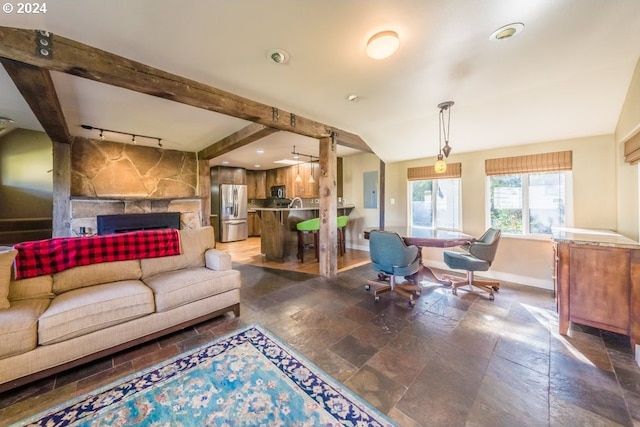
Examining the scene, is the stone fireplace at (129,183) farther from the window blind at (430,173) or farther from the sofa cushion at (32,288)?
the window blind at (430,173)

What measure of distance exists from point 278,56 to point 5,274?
2.60 meters

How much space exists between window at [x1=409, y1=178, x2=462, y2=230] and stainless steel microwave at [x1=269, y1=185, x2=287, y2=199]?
421 cm

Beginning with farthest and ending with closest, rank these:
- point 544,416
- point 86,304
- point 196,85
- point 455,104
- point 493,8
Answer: point 455,104 → point 196,85 → point 86,304 → point 493,8 → point 544,416

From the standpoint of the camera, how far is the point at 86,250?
2146 mm

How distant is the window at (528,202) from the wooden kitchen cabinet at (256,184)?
6.59m

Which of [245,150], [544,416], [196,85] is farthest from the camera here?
[245,150]

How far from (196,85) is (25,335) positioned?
2294 mm

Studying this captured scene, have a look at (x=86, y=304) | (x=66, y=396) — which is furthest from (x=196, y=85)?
(x=66, y=396)

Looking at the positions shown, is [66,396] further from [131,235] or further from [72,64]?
[72,64]

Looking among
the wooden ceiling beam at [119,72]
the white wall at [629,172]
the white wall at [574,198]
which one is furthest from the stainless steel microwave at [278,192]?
the white wall at [629,172]

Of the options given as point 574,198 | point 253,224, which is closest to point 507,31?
point 574,198

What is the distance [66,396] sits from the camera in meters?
1.49

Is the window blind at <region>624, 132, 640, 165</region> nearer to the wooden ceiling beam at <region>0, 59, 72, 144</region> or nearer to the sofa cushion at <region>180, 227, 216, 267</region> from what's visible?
the sofa cushion at <region>180, 227, 216, 267</region>

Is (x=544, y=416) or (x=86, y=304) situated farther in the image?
(x=86, y=304)
